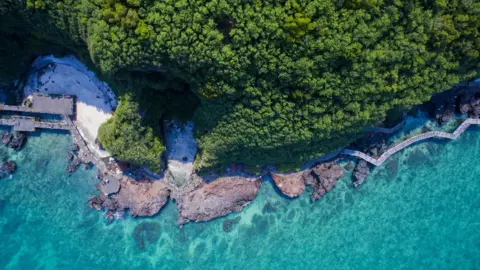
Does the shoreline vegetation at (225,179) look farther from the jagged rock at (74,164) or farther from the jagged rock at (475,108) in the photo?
the jagged rock at (74,164)

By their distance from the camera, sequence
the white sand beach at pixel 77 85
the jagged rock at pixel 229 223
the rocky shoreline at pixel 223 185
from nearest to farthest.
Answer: the white sand beach at pixel 77 85 → the rocky shoreline at pixel 223 185 → the jagged rock at pixel 229 223

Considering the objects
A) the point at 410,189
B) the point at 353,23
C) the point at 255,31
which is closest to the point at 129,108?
the point at 255,31

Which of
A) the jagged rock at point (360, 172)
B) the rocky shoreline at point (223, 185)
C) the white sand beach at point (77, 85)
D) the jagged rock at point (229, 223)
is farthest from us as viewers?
the jagged rock at point (229, 223)

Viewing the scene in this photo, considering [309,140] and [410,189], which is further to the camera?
[410,189]

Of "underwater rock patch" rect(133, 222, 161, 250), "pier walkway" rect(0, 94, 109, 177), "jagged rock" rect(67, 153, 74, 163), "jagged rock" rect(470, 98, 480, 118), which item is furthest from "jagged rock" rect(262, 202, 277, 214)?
"jagged rock" rect(470, 98, 480, 118)

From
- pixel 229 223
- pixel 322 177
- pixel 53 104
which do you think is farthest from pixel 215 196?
pixel 53 104

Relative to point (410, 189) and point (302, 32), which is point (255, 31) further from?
point (410, 189)

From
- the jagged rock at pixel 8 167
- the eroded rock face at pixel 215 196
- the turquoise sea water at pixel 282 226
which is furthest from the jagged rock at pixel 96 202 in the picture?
the jagged rock at pixel 8 167
